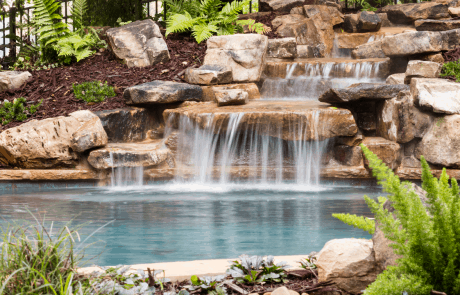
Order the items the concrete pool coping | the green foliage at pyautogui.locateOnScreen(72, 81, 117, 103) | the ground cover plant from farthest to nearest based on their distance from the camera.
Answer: the green foliage at pyautogui.locateOnScreen(72, 81, 117, 103), the concrete pool coping, the ground cover plant

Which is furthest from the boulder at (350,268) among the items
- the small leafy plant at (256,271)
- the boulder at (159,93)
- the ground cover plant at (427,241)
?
the boulder at (159,93)

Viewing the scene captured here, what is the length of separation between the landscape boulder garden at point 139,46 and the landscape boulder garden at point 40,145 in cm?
355

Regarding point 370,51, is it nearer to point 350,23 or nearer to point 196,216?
point 350,23

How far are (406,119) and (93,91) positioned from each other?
6.52 meters

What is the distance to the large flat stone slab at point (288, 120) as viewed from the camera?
712 centimetres

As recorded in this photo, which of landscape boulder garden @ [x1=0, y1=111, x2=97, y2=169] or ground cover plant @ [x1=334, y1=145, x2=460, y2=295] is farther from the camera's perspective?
landscape boulder garden @ [x1=0, y1=111, x2=97, y2=169]

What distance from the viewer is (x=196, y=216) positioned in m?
4.88

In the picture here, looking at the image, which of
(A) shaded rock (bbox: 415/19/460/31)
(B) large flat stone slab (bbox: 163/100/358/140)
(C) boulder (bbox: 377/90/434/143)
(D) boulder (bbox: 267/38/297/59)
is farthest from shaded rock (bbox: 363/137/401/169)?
(A) shaded rock (bbox: 415/19/460/31)

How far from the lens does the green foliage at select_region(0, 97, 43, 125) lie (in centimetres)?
840

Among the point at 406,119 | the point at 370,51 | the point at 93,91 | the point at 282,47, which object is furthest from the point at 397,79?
the point at 93,91

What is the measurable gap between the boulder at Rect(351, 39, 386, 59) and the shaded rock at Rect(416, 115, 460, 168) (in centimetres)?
431

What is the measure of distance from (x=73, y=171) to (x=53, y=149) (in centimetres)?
53

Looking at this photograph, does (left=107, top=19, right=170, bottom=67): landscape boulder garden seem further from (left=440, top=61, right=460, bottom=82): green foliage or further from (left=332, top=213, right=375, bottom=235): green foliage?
(left=332, top=213, right=375, bottom=235): green foliage

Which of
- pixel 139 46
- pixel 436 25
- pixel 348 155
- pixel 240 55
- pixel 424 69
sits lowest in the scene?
pixel 348 155
